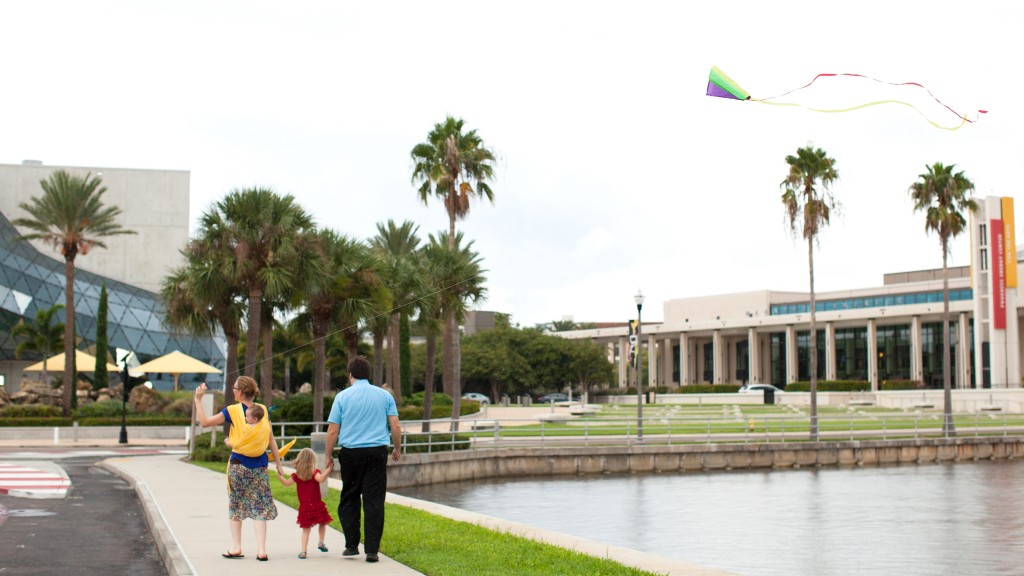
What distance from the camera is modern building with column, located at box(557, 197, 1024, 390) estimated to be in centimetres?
7056

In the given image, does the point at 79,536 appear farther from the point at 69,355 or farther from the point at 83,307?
the point at 83,307

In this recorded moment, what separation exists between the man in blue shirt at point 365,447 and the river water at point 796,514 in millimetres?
5764

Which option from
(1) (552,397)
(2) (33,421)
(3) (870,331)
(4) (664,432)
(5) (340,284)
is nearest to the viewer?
(5) (340,284)

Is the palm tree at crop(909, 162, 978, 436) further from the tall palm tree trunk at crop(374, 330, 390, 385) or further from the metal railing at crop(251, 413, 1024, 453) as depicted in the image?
the tall palm tree trunk at crop(374, 330, 390, 385)

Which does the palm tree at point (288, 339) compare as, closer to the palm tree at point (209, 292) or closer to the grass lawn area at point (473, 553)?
the palm tree at point (209, 292)

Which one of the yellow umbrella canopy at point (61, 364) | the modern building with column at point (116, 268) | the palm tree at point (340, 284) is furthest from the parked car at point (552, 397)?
the palm tree at point (340, 284)

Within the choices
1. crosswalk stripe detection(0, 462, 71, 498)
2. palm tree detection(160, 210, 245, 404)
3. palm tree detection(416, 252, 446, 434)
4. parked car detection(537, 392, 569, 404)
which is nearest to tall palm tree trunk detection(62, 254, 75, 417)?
palm tree detection(160, 210, 245, 404)

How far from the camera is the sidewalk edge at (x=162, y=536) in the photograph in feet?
32.8

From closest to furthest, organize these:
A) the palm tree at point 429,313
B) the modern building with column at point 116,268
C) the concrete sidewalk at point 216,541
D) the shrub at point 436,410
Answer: the concrete sidewalk at point 216,541
the palm tree at point 429,313
the shrub at point 436,410
the modern building with column at point 116,268

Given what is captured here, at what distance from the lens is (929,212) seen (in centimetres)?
4916

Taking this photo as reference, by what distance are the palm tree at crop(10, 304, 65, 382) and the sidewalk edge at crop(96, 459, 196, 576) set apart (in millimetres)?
43718

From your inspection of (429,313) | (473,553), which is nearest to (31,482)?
(473,553)

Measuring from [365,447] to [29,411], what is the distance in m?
41.5

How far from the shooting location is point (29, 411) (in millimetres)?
46562
